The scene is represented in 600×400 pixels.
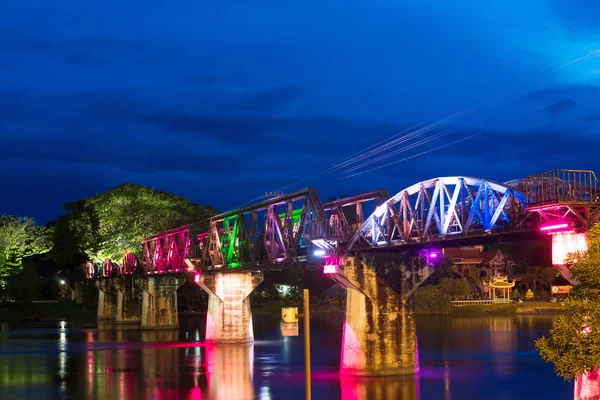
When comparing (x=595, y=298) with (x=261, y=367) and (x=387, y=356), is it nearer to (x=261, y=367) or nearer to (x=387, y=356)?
(x=387, y=356)

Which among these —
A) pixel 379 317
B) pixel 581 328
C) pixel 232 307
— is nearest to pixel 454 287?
pixel 232 307

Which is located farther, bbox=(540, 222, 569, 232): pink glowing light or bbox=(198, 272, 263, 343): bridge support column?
bbox=(198, 272, 263, 343): bridge support column

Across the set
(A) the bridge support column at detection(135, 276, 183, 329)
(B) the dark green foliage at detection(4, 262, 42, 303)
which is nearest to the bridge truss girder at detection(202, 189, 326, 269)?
(A) the bridge support column at detection(135, 276, 183, 329)

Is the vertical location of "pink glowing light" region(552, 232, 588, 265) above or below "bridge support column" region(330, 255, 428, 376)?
above

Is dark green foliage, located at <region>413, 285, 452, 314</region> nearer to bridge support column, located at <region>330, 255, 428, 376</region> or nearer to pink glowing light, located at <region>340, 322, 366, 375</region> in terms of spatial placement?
bridge support column, located at <region>330, 255, 428, 376</region>

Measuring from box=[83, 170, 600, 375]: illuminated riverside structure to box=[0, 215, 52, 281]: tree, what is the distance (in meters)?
66.8

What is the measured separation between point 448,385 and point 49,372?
1270 inches

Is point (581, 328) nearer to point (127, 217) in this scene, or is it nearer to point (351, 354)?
point (351, 354)

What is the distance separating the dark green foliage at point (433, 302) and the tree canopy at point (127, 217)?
4524 cm

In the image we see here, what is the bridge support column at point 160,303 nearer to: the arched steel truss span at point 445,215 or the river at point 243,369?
the river at point 243,369

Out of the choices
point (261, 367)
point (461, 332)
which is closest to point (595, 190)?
point (261, 367)

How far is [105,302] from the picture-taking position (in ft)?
550

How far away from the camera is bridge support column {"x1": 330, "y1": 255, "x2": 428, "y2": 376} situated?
59625 millimetres

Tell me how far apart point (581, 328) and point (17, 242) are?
139m
